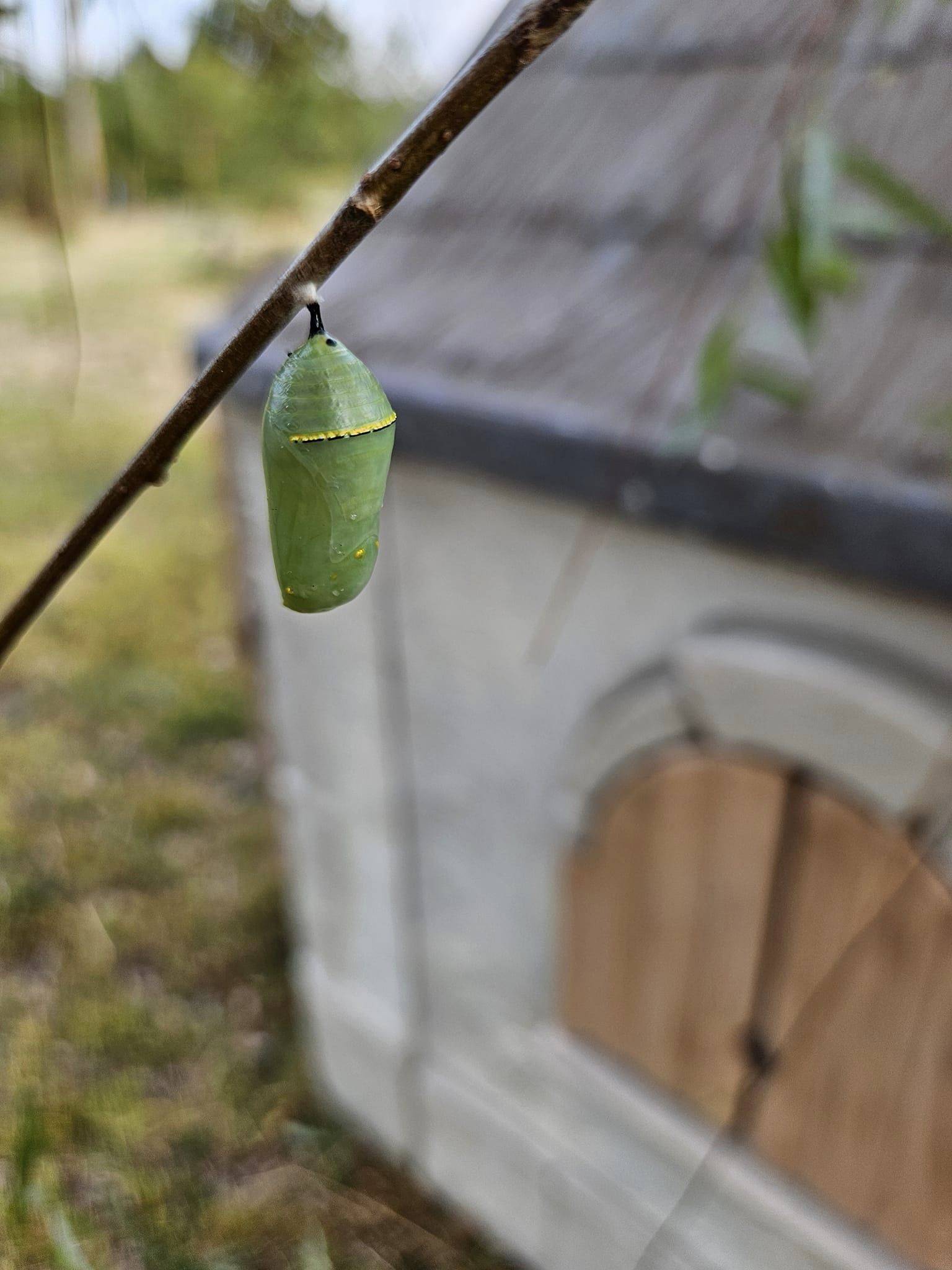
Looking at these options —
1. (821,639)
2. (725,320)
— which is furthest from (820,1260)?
(725,320)

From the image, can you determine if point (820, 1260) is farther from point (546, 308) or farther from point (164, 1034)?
point (164, 1034)

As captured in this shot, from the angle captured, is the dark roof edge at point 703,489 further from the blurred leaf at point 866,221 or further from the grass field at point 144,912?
the grass field at point 144,912

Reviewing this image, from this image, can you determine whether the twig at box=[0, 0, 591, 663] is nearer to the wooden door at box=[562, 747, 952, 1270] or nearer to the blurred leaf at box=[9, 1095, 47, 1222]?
the blurred leaf at box=[9, 1095, 47, 1222]

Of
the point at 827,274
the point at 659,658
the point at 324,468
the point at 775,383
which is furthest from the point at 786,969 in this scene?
the point at 324,468

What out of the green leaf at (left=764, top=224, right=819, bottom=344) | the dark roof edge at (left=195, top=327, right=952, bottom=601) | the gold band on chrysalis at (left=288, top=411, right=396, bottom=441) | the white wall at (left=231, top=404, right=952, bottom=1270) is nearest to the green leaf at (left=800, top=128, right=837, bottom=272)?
the green leaf at (left=764, top=224, right=819, bottom=344)

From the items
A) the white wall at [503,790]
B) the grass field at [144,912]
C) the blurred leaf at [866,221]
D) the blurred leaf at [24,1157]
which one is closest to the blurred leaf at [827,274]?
the blurred leaf at [866,221]

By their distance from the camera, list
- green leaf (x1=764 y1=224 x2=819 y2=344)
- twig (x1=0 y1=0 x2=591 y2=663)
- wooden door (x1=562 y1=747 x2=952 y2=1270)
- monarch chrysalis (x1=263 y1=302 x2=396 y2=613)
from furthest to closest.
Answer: wooden door (x1=562 y1=747 x2=952 y2=1270) < green leaf (x1=764 y1=224 x2=819 y2=344) < monarch chrysalis (x1=263 y1=302 x2=396 y2=613) < twig (x1=0 y1=0 x2=591 y2=663)

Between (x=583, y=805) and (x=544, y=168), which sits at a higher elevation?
(x=544, y=168)

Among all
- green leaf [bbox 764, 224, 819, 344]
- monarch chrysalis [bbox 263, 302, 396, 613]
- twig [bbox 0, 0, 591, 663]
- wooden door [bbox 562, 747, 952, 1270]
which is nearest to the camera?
A: twig [bbox 0, 0, 591, 663]
